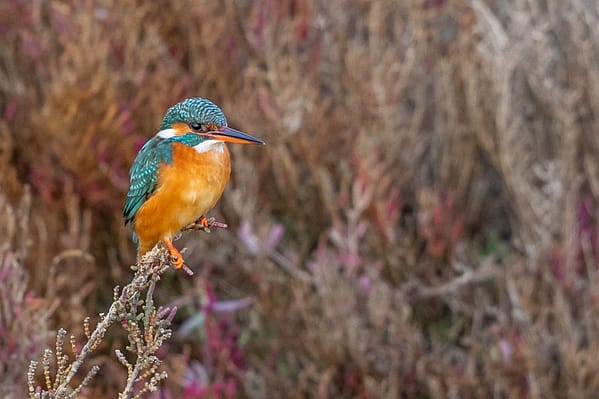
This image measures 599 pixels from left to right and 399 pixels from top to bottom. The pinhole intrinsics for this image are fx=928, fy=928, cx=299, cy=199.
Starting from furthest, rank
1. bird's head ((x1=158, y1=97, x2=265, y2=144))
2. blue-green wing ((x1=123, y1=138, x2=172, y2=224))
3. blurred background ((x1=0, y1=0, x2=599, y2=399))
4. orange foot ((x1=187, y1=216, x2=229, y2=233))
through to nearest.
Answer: blurred background ((x1=0, y1=0, x2=599, y2=399)) < blue-green wing ((x1=123, y1=138, x2=172, y2=224)) < bird's head ((x1=158, y1=97, x2=265, y2=144)) < orange foot ((x1=187, y1=216, x2=229, y2=233))

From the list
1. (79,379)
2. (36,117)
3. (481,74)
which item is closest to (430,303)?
(481,74)

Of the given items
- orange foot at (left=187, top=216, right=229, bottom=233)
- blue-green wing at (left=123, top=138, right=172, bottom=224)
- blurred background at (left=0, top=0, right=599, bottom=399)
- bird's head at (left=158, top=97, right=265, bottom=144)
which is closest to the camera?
orange foot at (left=187, top=216, right=229, bottom=233)

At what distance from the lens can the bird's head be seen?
7.86 feet

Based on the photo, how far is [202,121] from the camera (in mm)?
2432

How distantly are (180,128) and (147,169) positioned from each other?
0.59ft

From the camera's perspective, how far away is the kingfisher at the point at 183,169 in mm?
2426

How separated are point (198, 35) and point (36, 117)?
104 cm

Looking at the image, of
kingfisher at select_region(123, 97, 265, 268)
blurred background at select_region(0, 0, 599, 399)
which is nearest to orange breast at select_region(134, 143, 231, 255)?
kingfisher at select_region(123, 97, 265, 268)

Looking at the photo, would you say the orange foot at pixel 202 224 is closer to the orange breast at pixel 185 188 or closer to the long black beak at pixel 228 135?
the orange breast at pixel 185 188

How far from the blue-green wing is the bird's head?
7 centimetres

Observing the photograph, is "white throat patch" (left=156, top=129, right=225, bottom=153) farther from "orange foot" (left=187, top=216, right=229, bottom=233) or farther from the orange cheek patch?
"orange foot" (left=187, top=216, right=229, bottom=233)

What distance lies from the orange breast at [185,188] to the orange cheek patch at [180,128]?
0.11 feet

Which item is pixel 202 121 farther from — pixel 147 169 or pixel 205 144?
pixel 147 169

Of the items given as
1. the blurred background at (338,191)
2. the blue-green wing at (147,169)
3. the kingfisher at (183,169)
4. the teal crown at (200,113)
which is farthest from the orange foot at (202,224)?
the blurred background at (338,191)
